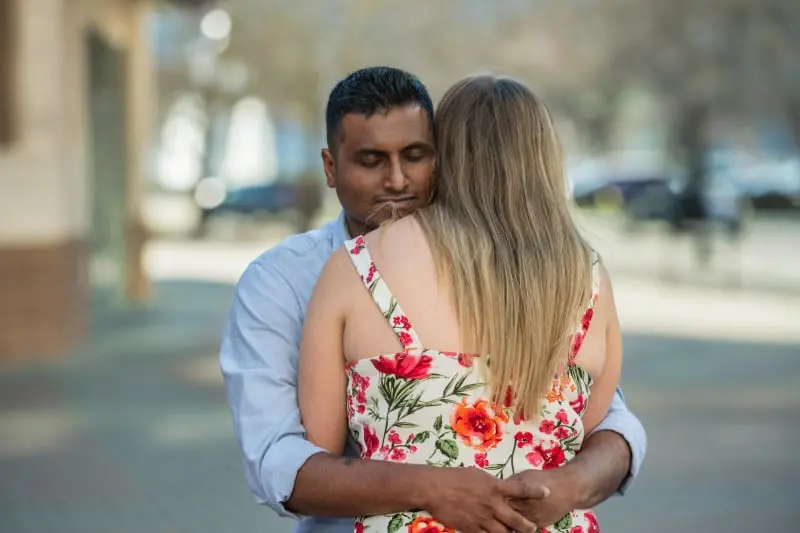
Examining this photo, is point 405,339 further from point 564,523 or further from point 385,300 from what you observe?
point 564,523

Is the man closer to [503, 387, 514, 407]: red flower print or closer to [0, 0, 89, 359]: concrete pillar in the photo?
[503, 387, 514, 407]: red flower print

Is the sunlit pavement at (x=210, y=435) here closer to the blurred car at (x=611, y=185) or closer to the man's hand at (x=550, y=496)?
the man's hand at (x=550, y=496)

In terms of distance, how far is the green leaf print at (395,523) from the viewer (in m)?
2.53

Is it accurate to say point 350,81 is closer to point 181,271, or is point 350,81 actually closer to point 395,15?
point 181,271

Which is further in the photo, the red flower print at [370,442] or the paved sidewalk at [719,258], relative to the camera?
the paved sidewalk at [719,258]

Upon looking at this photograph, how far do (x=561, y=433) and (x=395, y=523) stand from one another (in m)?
0.34

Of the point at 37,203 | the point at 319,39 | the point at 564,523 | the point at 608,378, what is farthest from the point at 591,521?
the point at 319,39

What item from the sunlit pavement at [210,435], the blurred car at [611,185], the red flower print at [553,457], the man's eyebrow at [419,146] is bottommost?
the blurred car at [611,185]

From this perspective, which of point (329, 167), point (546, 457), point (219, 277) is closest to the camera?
point (546, 457)

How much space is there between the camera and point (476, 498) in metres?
2.47

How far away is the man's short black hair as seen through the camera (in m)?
2.77

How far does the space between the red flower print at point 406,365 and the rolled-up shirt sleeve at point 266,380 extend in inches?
8.6

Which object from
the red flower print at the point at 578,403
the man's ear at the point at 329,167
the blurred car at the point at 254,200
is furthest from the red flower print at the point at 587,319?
the blurred car at the point at 254,200

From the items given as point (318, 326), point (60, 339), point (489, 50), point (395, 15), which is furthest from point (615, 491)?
point (489, 50)
